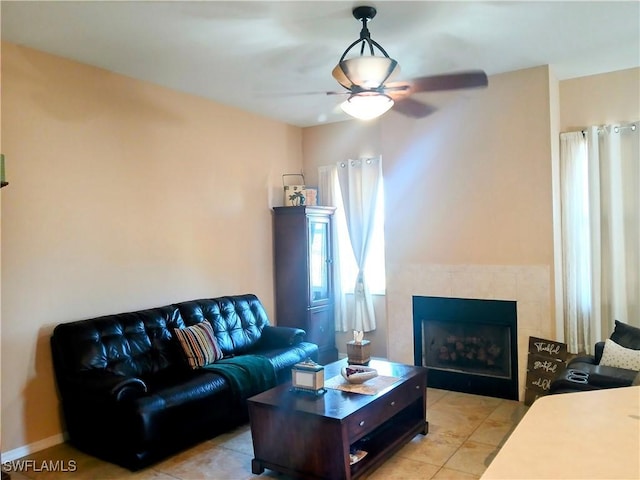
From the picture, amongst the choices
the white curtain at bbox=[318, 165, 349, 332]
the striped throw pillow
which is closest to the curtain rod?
the white curtain at bbox=[318, 165, 349, 332]

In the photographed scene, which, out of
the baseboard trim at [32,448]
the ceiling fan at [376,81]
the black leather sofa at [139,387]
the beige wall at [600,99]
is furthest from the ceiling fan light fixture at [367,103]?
the baseboard trim at [32,448]

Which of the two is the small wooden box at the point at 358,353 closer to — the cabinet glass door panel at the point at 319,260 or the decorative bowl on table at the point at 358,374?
the decorative bowl on table at the point at 358,374

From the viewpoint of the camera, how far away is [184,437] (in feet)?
10.6

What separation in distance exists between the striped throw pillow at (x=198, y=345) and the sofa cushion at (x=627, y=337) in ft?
9.84

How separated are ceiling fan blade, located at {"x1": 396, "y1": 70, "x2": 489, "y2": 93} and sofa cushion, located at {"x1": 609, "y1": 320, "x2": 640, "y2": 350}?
1985mm

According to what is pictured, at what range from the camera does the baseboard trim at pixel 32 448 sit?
320 centimetres

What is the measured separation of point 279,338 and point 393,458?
1.72 metres

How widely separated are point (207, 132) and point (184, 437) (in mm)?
2882

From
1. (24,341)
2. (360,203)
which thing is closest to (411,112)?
(360,203)

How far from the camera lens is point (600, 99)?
4316mm

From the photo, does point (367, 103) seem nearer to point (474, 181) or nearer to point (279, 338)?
point (474, 181)

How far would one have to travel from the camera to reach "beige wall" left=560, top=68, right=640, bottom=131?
13.7ft

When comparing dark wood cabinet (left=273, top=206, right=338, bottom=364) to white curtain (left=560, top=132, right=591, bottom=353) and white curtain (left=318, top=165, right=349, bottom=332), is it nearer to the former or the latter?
white curtain (left=318, top=165, right=349, bottom=332)

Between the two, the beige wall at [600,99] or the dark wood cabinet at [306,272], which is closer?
the beige wall at [600,99]
